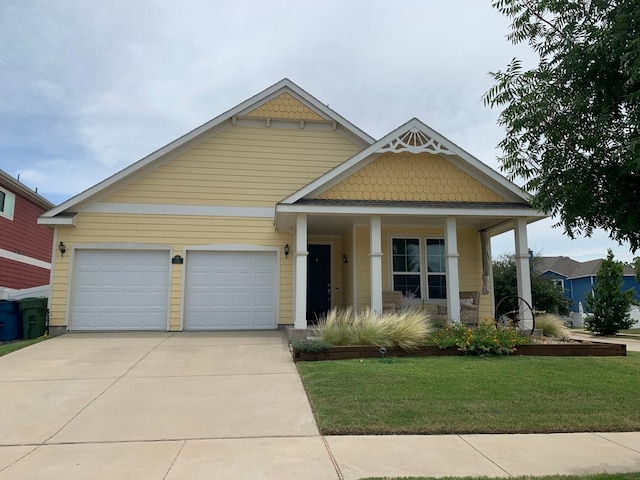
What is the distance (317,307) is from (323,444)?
9719 millimetres

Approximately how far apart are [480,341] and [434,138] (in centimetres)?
481

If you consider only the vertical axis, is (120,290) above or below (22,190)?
below

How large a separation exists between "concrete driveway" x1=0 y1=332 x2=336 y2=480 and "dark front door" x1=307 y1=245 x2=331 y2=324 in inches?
194

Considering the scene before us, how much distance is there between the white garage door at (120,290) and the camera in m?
12.5

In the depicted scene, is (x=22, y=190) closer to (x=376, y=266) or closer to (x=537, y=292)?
(x=376, y=266)

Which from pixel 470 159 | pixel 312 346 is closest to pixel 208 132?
pixel 470 159

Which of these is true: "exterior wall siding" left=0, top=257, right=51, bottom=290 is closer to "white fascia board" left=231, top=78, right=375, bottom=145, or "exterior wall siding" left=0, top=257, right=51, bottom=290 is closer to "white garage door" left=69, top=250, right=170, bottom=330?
"white garage door" left=69, top=250, right=170, bottom=330

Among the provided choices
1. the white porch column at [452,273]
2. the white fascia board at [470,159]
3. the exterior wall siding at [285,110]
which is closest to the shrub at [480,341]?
the white porch column at [452,273]

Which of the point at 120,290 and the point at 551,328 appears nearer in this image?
the point at 551,328

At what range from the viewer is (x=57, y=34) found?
1027 centimetres

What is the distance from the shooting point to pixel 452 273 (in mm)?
10875

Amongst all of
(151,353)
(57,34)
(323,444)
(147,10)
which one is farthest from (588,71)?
(57,34)

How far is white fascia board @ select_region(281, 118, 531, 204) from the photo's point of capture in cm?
1063

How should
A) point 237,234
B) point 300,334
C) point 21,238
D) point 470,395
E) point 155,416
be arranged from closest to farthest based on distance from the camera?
point 155,416
point 470,395
point 300,334
point 237,234
point 21,238
